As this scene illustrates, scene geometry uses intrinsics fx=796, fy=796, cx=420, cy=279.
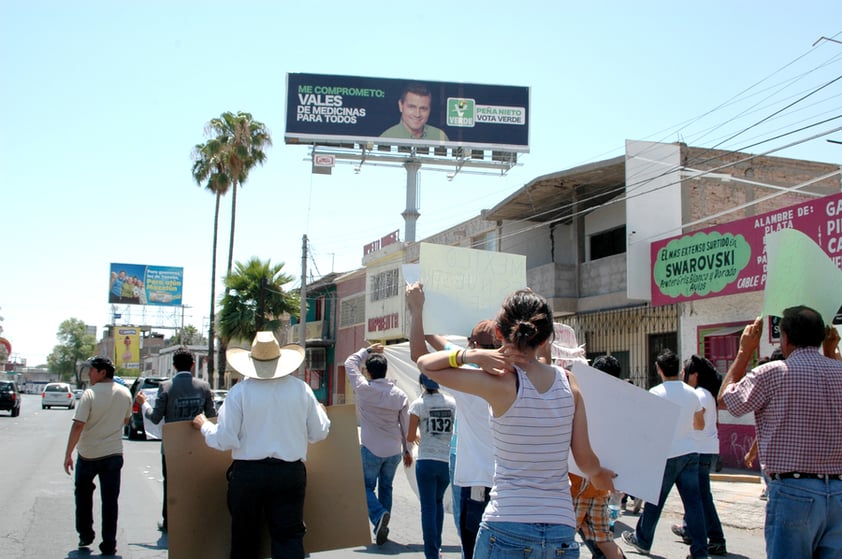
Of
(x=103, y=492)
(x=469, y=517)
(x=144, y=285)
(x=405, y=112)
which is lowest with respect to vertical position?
(x=103, y=492)

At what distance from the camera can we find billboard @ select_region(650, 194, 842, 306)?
1342cm

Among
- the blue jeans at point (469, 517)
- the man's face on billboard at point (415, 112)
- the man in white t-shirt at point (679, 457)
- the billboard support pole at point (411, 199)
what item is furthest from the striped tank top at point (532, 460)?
the man's face on billboard at point (415, 112)

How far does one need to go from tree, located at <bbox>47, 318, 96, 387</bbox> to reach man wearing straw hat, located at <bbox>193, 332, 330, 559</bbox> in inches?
5674

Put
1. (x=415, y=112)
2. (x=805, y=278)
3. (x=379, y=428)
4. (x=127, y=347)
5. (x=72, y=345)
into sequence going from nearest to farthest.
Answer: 1. (x=805, y=278)
2. (x=379, y=428)
3. (x=415, y=112)
4. (x=127, y=347)
5. (x=72, y=345)

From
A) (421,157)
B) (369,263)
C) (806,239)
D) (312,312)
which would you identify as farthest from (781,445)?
(312,312)

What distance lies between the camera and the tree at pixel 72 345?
13875cm

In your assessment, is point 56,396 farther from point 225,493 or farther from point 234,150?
point 225,493

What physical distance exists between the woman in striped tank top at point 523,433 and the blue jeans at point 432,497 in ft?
10.4

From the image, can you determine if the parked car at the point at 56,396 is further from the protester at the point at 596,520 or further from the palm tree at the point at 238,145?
the protester at the point at 596,520

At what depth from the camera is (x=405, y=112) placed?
132 feet

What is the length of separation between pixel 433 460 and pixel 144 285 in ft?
233

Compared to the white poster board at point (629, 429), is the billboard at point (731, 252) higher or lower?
higher

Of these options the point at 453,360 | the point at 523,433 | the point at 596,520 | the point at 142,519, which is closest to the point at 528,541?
the point at 523,433

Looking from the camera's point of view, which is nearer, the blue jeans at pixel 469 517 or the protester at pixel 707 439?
the blue jeans at pixel 469 517
